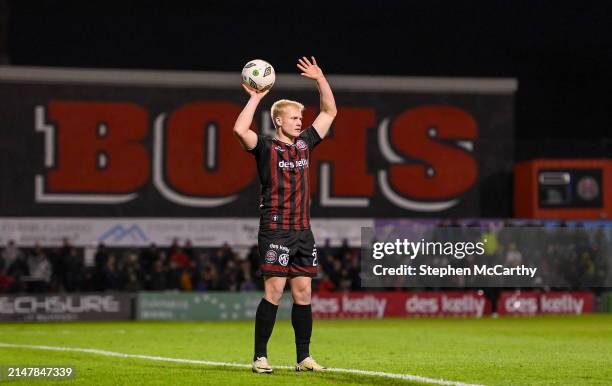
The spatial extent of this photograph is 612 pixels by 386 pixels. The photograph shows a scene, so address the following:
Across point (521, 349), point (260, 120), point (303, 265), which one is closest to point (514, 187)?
point (260, 120)

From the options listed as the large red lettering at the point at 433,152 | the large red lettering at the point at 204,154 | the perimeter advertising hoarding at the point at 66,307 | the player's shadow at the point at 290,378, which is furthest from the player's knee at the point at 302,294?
the large red lettering at the point at 433,152

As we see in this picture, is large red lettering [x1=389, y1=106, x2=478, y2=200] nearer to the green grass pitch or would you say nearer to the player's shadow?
the green grass pitch

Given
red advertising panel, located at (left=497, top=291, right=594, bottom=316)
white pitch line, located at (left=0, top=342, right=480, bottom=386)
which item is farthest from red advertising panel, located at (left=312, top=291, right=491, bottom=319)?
white pitch line, located at (left=0, top=342, right=480, bottom=386)

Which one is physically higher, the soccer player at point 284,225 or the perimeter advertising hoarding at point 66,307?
the soccer player at point 284,225

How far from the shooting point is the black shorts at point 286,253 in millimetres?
10352

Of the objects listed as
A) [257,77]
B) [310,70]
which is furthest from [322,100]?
[257,77]

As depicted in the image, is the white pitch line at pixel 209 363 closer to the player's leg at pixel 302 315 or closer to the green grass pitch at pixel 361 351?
the green grass pitch at pixel 361 351

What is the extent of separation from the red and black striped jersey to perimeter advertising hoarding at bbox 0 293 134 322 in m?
18.2

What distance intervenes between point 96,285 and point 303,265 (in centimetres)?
1951

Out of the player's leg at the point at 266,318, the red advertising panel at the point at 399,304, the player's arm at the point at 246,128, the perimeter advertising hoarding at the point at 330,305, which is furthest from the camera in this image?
the red advertising panel at the point at 399,304

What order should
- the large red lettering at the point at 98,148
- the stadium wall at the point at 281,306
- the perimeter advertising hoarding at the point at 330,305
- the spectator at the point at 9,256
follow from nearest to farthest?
the stadium wall at the point at 281,306 < the perimeter advertising hoarding at the point at 330,305 < the spectator at the point at 9,256 < the large red lettering at the point at 98,148

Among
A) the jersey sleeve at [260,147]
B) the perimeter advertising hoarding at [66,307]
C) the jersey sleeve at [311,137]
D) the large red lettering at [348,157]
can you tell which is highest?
the large red lettering at [348,157]

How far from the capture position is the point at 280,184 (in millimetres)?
10547

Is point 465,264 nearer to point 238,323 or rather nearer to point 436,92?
point 238,323
